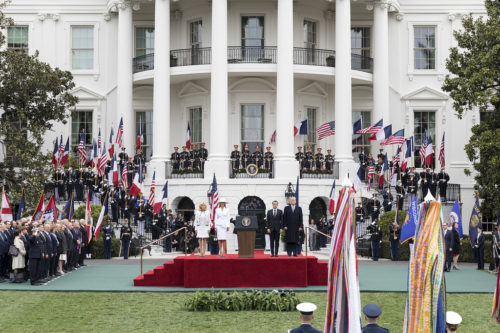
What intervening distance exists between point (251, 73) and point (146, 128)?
7.32 metres

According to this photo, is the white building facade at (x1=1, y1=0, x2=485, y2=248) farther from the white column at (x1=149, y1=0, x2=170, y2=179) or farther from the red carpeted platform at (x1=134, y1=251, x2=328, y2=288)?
the red carpeted platform at (x1=134, y1=251, x2=328, y2=288)

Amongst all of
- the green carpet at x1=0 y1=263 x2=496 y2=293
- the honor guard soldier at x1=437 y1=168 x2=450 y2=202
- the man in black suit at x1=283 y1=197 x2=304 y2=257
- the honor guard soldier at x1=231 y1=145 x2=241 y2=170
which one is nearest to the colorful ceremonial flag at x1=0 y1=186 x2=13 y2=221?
the green carpet at x1=0 y1=263 x2=496 y2=293

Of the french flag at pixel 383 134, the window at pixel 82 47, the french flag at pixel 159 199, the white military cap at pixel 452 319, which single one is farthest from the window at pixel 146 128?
the white military cap at pixel 452 319

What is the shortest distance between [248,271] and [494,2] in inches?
742

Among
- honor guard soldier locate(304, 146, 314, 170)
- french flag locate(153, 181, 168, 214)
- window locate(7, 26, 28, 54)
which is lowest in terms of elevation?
french flag locate(153, 181, 168, 214)

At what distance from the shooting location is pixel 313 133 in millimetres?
40281

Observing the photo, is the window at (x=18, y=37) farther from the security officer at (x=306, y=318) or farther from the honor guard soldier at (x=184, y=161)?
the security officer at (x=306, y=318)

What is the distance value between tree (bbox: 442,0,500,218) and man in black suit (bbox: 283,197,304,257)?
11436 millimetres

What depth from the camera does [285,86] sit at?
1414 inches

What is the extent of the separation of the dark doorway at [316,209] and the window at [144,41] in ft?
42.8

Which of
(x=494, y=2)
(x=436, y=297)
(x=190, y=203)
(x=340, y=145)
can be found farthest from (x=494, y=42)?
(x=436, y=297)

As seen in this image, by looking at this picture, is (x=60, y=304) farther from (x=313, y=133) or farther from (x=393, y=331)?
(x=313, y=133)

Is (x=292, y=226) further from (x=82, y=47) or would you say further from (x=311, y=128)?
(x=82, y=47)

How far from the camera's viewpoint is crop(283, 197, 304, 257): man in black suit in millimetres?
22203
